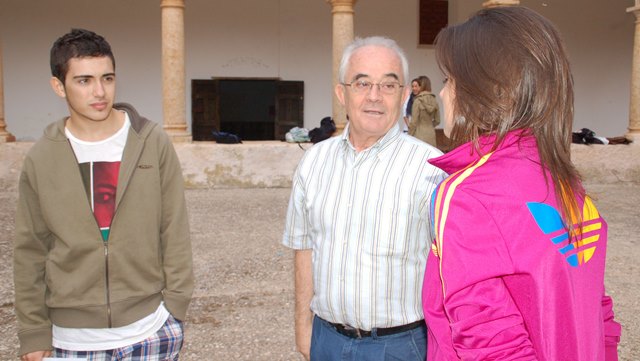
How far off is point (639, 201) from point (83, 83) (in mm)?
8454

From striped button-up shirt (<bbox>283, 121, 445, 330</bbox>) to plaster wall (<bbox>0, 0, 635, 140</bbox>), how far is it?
1025 centimetres

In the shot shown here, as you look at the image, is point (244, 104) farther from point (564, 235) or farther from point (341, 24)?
Answer: point (564, 235)

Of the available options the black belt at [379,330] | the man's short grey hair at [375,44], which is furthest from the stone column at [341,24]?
the black belt at [379,330]

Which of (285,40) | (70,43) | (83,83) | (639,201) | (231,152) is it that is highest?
(285,40)

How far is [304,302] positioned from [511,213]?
3.64ft

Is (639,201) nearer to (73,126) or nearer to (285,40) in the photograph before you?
(285,40)

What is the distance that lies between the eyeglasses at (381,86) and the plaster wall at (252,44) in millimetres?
10140

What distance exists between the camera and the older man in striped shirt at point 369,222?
72.9 inches

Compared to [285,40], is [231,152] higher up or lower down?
lower down

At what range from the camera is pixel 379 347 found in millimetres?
1847

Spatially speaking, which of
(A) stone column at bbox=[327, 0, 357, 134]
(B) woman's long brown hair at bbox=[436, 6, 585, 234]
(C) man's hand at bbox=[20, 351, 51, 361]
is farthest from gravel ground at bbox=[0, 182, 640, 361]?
(A) stone column at bbox=[327, 0, 357, 134]

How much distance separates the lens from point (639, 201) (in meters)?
8.66

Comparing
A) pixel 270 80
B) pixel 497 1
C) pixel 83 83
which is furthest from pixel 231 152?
pixel 83 83

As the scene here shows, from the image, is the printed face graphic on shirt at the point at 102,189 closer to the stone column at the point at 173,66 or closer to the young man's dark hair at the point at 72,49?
the young man's dark hair at the point at 72,49
